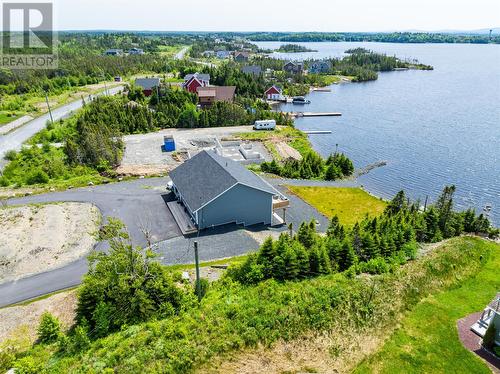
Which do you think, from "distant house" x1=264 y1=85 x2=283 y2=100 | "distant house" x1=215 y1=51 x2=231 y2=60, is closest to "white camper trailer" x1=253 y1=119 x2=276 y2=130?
"distant house" x1=264 y1=85 x2=283 y2=100

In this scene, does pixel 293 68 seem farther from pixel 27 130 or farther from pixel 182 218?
pixel 182 218

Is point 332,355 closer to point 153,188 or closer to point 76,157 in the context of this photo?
point 153,188

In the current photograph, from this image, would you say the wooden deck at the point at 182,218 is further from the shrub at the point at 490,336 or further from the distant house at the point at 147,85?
the distant house at the point at 147,85

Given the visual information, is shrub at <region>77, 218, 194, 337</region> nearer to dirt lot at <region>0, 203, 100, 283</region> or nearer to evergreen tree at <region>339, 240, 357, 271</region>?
dirt lot at <region>0, 203, 100, 283</region>

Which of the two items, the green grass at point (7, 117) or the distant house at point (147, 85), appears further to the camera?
the distant house at point (147, 85)

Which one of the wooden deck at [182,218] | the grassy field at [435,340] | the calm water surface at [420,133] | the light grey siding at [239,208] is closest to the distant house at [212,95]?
the calm water surface at [420,133]

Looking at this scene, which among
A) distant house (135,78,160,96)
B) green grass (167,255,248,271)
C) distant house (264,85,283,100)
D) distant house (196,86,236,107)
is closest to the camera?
green grass (167,255,248,271)
